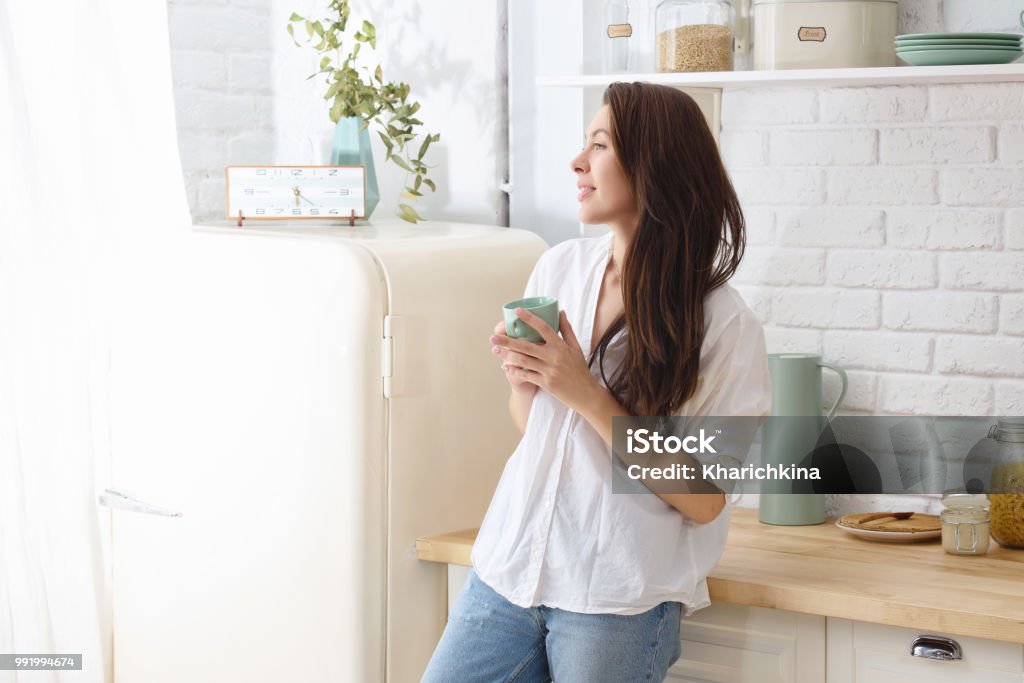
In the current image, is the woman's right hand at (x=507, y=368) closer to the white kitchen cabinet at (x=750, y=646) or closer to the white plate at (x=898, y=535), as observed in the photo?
the white kitchen cabinet at (x=750, y=646)

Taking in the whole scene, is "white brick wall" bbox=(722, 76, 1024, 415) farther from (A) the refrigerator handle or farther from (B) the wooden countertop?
(A) the refrigerator handle

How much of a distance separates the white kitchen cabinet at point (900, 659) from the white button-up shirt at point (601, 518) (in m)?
0.22

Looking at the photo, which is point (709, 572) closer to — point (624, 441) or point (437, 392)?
point (624, 441)

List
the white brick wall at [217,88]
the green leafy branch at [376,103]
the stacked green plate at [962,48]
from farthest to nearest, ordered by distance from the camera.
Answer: the white brick wall at [217,88], the green leafy branch at [376,103], the stacked green plate at [962,48]

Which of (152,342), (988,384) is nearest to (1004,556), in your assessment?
(988,384)

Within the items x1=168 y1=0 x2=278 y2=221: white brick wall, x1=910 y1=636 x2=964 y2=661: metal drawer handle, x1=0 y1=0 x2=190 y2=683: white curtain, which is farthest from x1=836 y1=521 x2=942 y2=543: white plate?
x1=168 y1=0 x2=278 y2=221: white brick wall

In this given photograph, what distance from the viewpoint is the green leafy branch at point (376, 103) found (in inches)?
107

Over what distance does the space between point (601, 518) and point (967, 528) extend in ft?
2.25

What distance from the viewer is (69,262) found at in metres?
2.38

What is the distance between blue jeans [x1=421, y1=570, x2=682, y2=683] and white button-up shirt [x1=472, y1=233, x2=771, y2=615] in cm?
2

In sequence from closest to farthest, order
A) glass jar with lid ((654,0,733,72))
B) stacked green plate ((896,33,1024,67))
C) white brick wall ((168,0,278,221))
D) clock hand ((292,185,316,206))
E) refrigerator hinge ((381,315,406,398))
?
stacked green plate ((896,33,1024,67))
refrigerator hinge ((381,315,406,398))
glass jar with lid ((654,0,733,72))
clock hand ((292,185,316,206))
white brick wall ((168,0,278,221))

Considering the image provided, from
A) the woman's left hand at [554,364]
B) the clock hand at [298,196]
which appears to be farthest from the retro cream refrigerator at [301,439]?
the woman's left hand at [554,364]

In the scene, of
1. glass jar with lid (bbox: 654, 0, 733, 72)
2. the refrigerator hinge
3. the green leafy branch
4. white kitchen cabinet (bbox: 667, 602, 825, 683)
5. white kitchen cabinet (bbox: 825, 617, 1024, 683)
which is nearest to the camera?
white kitchen cabinet (bbox: 825, 617, 1024, 683)

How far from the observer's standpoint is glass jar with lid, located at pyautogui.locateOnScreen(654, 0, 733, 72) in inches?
87.3
